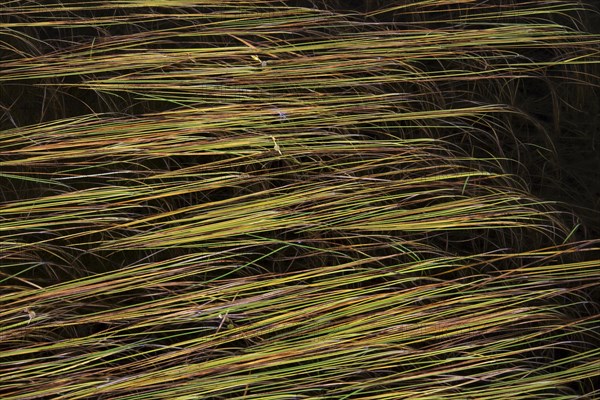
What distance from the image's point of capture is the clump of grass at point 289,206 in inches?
64.6

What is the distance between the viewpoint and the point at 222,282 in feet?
5.49

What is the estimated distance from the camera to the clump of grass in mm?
1641

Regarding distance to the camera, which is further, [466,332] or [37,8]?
[37,8]

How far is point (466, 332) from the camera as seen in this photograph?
166 centimetres

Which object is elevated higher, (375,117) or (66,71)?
(66,71)

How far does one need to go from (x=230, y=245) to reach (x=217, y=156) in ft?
0.68

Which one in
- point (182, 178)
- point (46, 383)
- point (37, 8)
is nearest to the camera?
point (46, 383)

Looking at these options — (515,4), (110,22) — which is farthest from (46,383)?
(515,4)

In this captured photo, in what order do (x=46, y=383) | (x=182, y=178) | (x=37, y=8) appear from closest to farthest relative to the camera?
1. (x=46, y=383)
2. (x=182, y=178)
3. (x=37, y=8)

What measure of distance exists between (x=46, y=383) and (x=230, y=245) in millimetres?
406

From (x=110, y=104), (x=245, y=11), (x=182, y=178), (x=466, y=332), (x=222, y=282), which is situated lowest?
(x=466, y=332)

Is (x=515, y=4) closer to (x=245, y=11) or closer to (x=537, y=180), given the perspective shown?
(x=537, y=180)

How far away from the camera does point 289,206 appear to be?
5.64 ft

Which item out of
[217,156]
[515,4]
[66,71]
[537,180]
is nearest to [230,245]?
[217,156]
